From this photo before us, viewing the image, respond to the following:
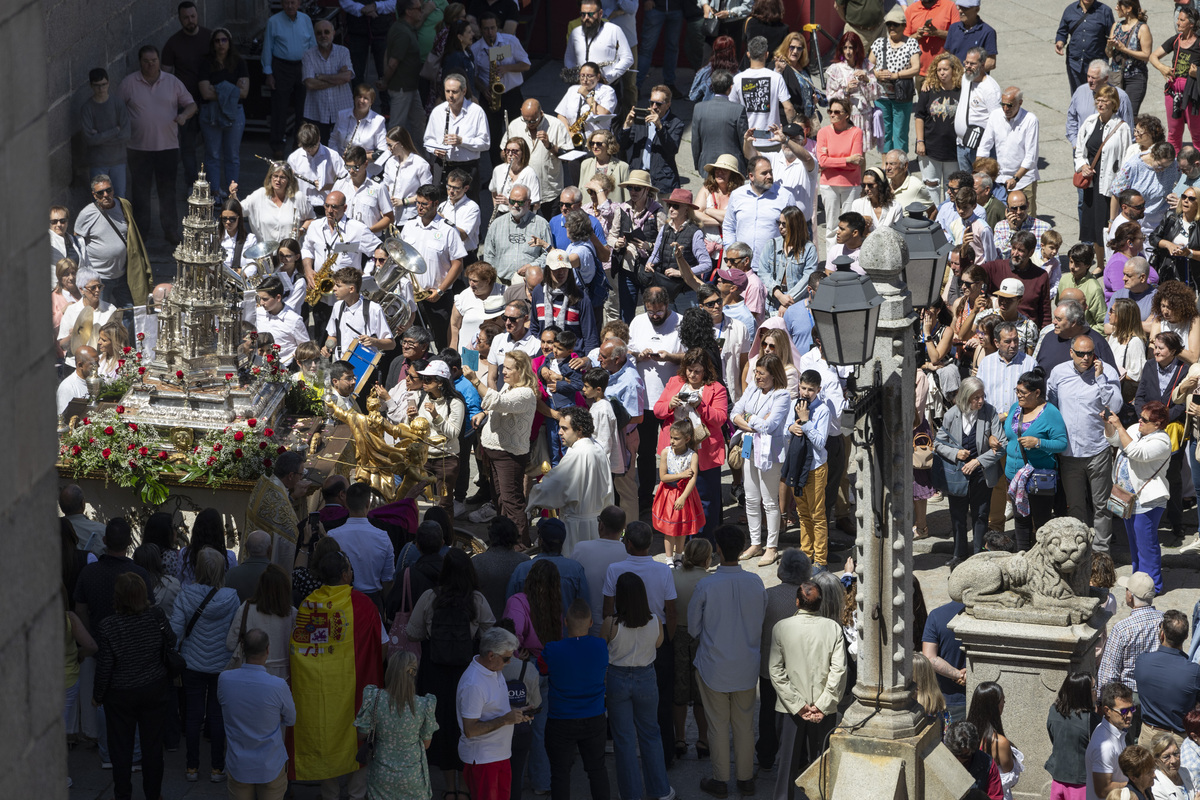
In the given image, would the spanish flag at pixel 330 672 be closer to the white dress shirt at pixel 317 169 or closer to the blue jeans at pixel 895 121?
the white dress shirt at pixel 317 169

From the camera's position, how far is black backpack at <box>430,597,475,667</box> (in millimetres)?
10409

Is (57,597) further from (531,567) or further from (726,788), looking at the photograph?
(726,788)

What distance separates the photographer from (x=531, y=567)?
35.6 ft

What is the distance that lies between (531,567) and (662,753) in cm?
145

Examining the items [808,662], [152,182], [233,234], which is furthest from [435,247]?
[808,662]

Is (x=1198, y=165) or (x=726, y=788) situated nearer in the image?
(x=726, y=788)

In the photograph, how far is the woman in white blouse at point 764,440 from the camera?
13.6 m

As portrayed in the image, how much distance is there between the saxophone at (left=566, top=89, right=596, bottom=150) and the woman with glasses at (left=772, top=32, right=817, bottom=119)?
220 centimetres

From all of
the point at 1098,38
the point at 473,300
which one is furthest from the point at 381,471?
the point at 1098,38

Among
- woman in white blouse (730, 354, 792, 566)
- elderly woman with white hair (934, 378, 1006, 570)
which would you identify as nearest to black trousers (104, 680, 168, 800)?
woman in white blouse (730, 354, 792, 566)

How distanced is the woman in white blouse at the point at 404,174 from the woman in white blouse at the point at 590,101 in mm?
Result: 1789

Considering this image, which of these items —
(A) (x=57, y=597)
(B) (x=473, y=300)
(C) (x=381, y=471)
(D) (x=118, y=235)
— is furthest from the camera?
(D) (x=118, y=235)

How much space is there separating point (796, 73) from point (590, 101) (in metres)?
2.41

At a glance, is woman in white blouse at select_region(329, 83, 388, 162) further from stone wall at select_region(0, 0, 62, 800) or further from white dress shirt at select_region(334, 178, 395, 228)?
stone wall at select_region(0, 0, 62, 800)
